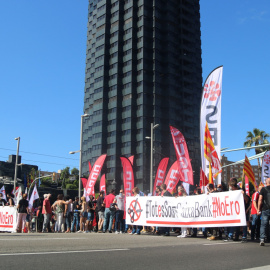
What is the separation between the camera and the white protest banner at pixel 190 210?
1165 centimetres

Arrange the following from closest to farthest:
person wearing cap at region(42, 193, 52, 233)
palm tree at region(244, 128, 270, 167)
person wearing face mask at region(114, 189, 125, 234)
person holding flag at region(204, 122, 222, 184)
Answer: person holding flag at region(204, 122, 222, 184) → person wearing face mask at region(114, 189, 125, 234) → person wearing cap at region(42, 193, 52, 233) → palm tree at region(244, 128, 270, 167)

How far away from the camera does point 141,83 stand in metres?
91.2

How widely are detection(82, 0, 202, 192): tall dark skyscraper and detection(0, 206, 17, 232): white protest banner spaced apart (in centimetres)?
6623

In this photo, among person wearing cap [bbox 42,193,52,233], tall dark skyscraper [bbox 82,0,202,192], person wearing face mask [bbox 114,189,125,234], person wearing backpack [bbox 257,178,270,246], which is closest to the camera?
person wearing backpack [bbox 257,178,270,246]

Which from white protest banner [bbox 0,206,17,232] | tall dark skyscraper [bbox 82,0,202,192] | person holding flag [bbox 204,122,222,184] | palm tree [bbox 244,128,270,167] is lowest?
white protest banner [bbox 0,206,17,232]

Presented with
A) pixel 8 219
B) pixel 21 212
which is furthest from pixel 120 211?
pixel 8 219

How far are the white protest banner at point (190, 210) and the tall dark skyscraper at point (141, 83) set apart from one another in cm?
6973

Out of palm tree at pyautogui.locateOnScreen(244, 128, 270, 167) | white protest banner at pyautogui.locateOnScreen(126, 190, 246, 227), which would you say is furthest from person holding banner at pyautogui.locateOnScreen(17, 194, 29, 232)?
palm tree at pyautogui.locateOnScreen(244, 128, 270, 167)

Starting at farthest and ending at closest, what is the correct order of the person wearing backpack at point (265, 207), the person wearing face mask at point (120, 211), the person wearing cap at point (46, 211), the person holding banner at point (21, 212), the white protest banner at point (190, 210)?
the person wearing cap at point (46, 211) < the person holding banner at point (21, 212) < the person wearing face mask at point (120, 211) < the white protest banner at point (190, 210) < the person wearing backpack at point (265, 207)

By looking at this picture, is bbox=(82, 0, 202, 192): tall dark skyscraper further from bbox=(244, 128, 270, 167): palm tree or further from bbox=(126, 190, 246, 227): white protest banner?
bbox=(126, 190, 246, 227): white protest banner

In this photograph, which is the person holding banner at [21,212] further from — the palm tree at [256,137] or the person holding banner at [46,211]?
the palm tree at [256,137]

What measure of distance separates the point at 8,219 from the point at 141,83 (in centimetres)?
7436

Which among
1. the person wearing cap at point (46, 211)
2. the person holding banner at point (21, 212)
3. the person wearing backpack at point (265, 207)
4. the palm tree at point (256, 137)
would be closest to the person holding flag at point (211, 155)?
the person wearing backpack at point (265, 207)

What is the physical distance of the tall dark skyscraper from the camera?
293ft
